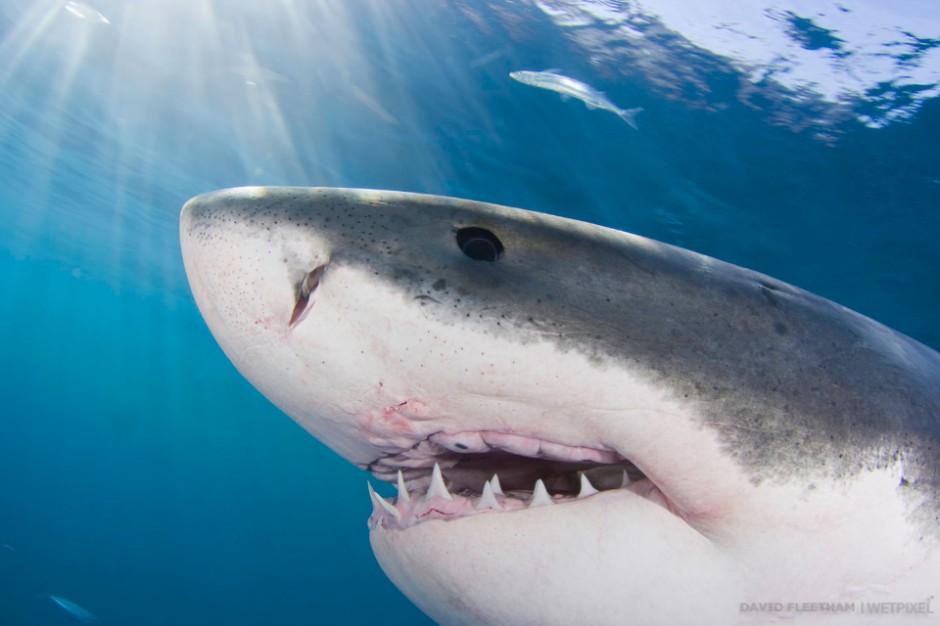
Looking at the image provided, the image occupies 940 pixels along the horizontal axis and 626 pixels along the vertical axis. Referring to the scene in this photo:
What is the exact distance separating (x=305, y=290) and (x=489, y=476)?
0.88 metres

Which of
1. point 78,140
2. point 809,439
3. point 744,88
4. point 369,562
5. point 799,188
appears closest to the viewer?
point 809,439

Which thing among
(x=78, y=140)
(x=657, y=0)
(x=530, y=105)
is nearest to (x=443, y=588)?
(x=657, y=0)

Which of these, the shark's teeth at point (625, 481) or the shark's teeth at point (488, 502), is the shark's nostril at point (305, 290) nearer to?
the shark's teeth at point (488, 502)

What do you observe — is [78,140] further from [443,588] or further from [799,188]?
[443,588]

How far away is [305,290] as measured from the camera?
131 cm

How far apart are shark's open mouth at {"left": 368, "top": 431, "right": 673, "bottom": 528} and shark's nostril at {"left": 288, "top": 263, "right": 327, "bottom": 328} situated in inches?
18.5

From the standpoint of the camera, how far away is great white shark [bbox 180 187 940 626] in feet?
4.25

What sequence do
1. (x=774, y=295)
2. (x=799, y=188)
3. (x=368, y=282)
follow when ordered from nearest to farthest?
(x=368, y=282) → (x=774, y=295) → (x=799, y=188)

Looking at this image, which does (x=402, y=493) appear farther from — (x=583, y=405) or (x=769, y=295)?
(x=769, y=295)

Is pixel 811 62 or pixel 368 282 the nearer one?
pixel 368 282

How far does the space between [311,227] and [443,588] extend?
1.04 meters

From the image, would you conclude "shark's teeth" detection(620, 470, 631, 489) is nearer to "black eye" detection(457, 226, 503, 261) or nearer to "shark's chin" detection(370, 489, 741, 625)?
"shark's chin" detection(370, 489, 741, 625)

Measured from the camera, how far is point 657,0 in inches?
319

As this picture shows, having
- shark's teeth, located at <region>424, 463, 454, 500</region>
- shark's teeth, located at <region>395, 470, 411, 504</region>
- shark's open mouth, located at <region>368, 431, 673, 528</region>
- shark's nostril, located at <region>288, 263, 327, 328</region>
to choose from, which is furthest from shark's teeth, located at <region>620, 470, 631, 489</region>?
shark's nostril, located at <region>288, 263, 327, 328</region>
